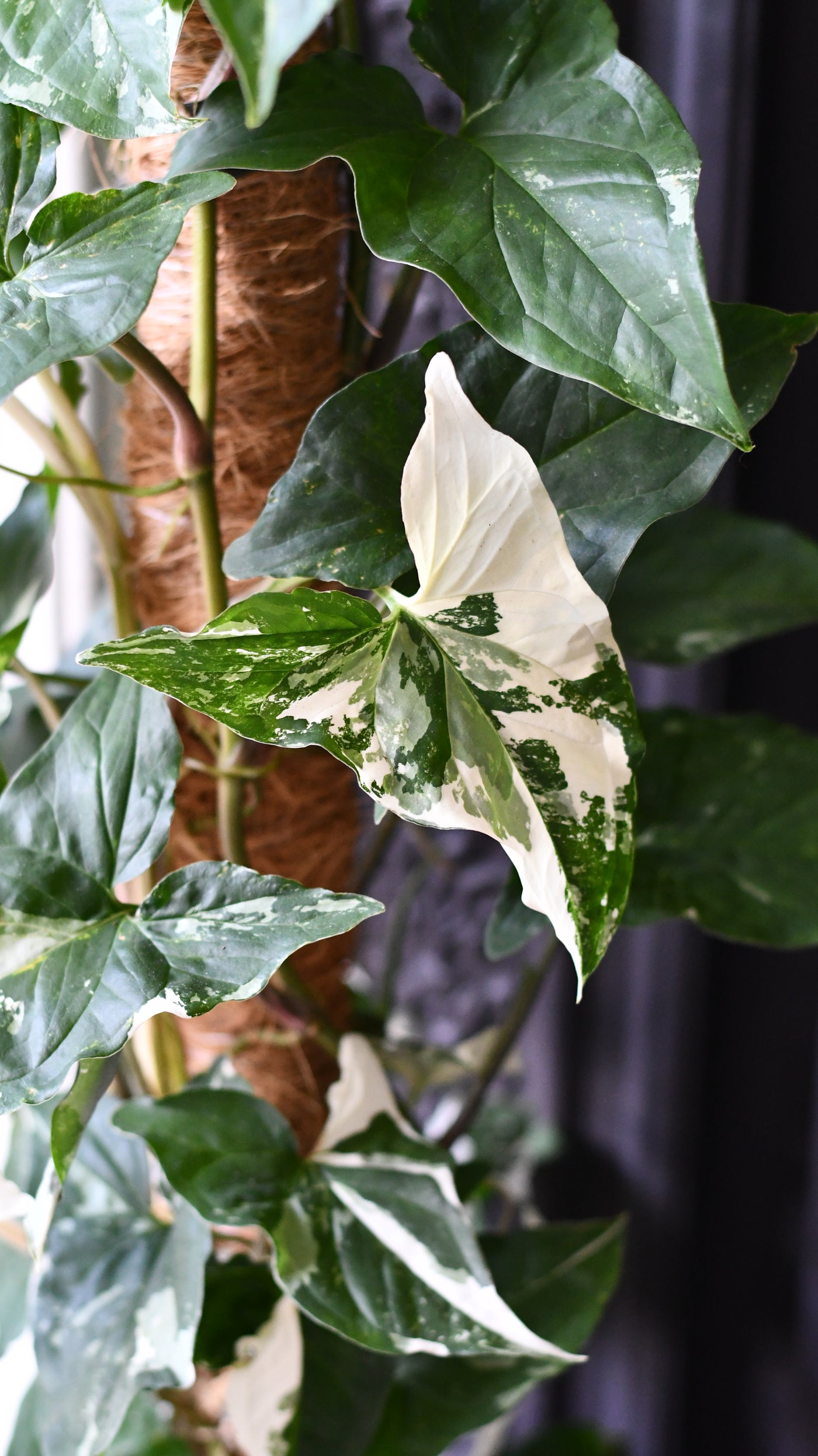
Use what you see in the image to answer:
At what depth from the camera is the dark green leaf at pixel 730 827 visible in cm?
59

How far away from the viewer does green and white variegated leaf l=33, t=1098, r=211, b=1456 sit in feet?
1.62

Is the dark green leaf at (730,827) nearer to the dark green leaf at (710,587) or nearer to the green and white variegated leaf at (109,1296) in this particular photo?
the dark green leaf at (710,587)

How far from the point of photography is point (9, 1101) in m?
0.36

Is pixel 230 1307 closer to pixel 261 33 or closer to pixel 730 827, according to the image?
pixel 730 827

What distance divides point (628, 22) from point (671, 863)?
1.82 ft

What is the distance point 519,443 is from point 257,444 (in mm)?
168

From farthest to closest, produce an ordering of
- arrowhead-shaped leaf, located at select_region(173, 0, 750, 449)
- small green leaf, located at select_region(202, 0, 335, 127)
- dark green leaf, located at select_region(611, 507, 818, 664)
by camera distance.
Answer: dark green leaf, located at select_region(611, 507, 818, 664) < arrowhead-shaped leaf, located at select_region(173, 0, 750, 449) < small green leaf, located at select_region(202, 0, 335, 127)

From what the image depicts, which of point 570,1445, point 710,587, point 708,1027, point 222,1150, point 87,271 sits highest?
point 87,271

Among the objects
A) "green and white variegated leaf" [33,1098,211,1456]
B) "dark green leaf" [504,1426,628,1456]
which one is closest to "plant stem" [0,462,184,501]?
"green and white variegated leaf" [33,1098,211,1456]

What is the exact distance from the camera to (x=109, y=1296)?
1.74 ft

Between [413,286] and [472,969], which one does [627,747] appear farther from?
[472,969]

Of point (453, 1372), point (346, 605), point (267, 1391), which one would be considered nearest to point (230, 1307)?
point (267, 1391)

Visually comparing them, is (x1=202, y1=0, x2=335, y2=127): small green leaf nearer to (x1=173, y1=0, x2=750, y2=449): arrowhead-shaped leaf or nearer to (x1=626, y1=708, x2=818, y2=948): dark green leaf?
(x1=173, y1=0, x2=750, y2=449): arrowhead-shaped leaf

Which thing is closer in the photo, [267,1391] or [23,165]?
[23,165]
